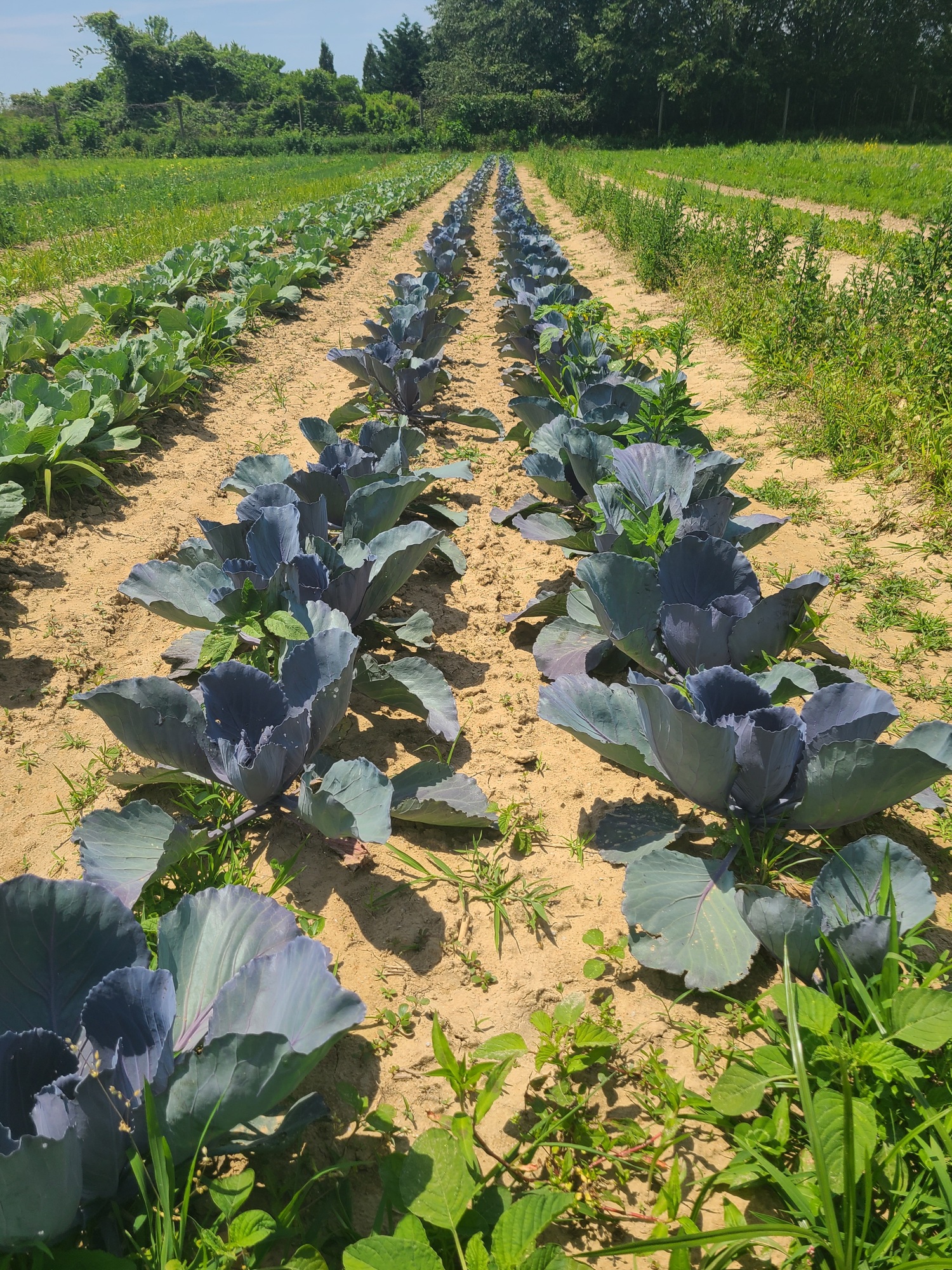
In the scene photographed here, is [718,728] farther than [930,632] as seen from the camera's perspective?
No

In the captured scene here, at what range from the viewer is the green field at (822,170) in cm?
1362

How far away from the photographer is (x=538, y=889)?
1918mm

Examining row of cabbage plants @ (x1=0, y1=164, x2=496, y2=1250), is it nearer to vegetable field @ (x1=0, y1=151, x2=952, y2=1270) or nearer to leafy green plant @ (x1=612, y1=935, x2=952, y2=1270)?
vegetable field @ (x1=0, y1=151, x2=952, y2=1270)

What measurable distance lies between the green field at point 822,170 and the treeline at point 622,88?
31.1 ft

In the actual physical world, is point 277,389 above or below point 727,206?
below

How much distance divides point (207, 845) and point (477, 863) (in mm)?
673

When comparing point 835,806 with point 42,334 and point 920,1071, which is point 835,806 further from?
point 42,334

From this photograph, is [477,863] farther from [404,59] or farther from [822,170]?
[404,59]

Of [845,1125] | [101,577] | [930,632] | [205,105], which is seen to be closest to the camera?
[845,1125]

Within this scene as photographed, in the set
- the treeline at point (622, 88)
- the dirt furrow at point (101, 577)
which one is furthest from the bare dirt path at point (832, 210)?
the treeline at point (622, 88)

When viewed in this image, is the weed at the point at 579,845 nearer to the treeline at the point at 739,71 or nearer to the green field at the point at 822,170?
the green field at the point at 822,170

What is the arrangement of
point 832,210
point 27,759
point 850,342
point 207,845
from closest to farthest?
point 207,845
point 27,759
point 850,342
point 832,210

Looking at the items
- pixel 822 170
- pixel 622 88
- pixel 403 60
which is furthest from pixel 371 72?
pixel 822 170

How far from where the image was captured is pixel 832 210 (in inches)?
556
